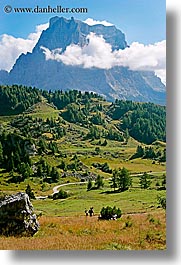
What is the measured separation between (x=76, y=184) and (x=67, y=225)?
0.49m

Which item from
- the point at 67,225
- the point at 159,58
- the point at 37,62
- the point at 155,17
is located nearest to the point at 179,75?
the point at 159,58

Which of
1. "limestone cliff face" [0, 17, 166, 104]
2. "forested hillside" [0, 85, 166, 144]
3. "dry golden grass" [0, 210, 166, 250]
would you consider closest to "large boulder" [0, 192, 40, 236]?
"dry golden grass" [0, 210, 166, 250]

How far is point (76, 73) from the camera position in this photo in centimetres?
661

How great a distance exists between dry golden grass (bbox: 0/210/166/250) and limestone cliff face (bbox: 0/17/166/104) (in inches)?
55.5

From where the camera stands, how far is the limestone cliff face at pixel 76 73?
6508 mm

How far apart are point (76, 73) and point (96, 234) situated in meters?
1.89

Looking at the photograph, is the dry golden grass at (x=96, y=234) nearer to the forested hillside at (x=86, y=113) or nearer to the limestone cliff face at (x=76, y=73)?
the forested hillside at (x=86, y=113)

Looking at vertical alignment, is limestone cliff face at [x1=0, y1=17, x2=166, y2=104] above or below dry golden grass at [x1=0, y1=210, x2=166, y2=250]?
above

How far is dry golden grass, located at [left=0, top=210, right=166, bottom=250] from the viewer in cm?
620

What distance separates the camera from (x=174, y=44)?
20.2 feet
